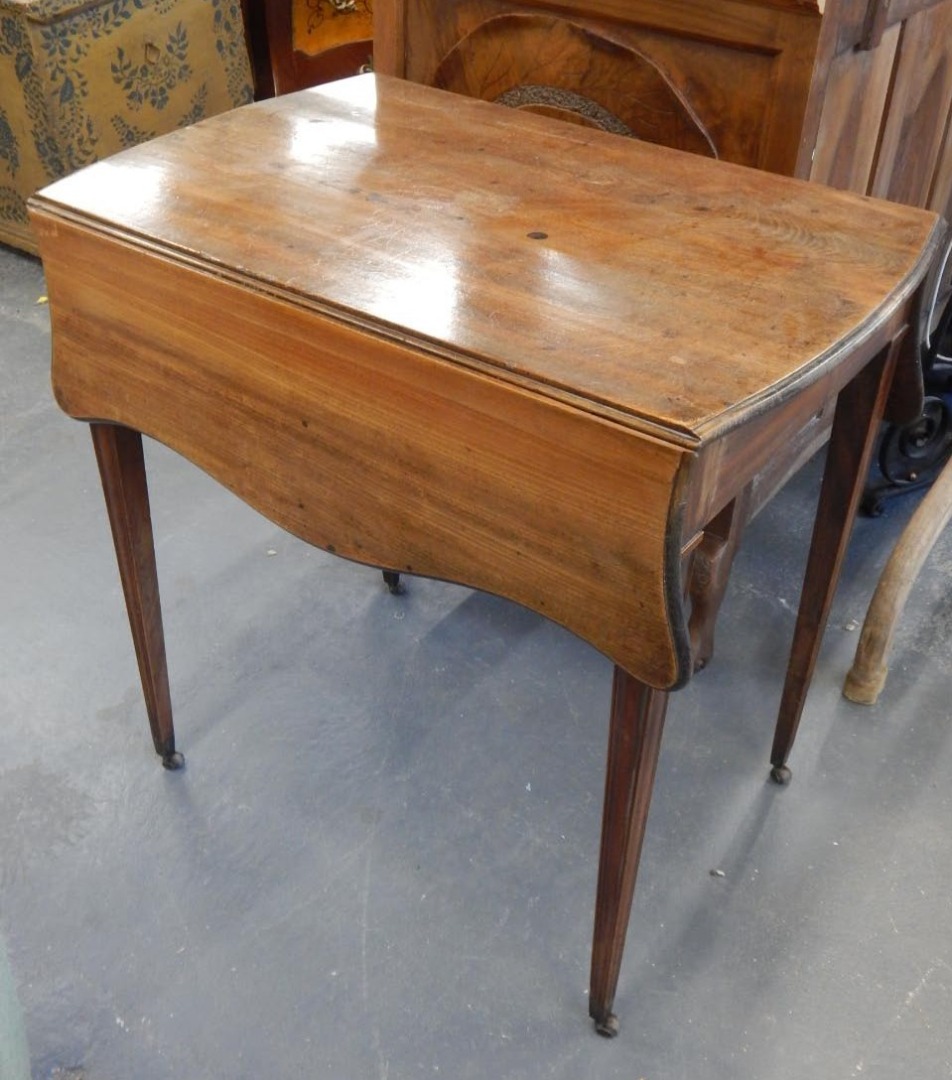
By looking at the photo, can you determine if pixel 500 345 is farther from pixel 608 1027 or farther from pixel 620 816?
pixel 608 1027

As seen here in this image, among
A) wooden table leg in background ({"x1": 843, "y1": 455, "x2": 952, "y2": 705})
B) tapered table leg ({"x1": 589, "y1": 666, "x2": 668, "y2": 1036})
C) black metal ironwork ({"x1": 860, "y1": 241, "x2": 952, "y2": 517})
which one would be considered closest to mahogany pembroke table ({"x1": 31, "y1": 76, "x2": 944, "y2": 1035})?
tapered table leg ({"x1": 589, "y1": 666, "x2": 668, "y2": 1036})

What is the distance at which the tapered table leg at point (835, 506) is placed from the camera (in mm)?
1147

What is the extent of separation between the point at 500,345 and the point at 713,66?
660 millimetres

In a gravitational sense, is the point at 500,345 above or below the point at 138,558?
above

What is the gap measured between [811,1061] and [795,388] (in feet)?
2.36

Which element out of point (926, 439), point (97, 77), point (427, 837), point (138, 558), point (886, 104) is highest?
point (886, 104)

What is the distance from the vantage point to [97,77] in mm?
2469

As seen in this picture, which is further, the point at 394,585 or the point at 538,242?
the point at 394,585

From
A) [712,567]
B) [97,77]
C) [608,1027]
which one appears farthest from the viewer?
[97,77]

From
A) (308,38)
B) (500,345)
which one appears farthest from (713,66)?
(308,38)

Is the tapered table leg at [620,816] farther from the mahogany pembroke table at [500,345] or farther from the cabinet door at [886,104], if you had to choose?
the cabinet door at [886,104]

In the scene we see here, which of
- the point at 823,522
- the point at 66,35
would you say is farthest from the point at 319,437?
the point at 66,35

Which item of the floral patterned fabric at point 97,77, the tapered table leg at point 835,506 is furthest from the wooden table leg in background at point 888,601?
the floral patterned fabric at point 97,77

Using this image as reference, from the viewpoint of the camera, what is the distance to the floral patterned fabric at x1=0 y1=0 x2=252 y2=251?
2.36m
